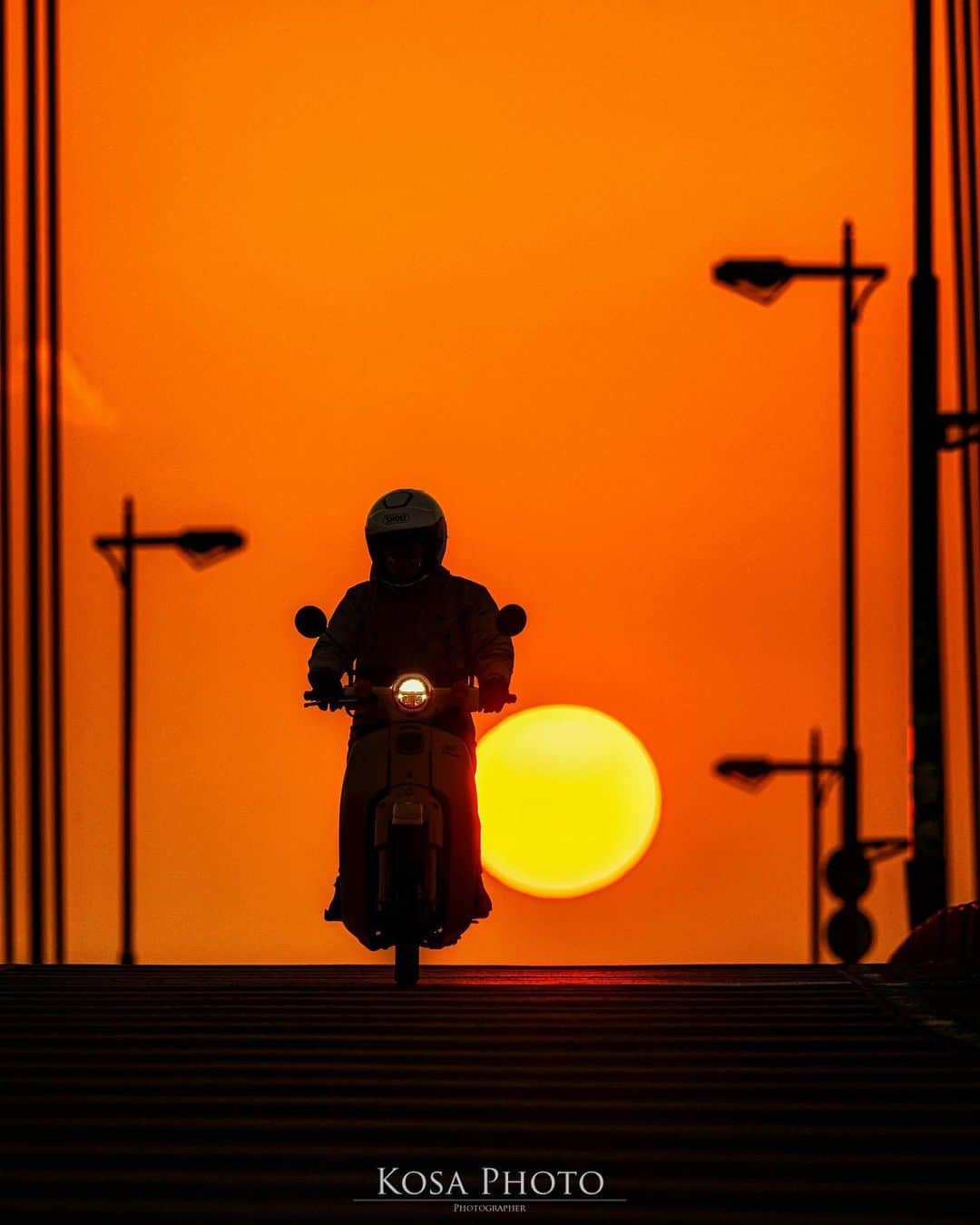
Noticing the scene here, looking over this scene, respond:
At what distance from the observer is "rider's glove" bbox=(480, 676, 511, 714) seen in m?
11.7

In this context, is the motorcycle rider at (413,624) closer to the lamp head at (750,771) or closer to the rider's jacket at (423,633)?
the rider's jacket at (423,633)

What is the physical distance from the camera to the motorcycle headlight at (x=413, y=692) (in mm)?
11570

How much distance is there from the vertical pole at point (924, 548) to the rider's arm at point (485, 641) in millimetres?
8394

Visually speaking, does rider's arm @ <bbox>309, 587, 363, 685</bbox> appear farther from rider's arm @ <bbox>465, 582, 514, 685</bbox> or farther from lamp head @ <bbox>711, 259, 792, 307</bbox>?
lamp head @ <bbox>711, 259, 792, 307</bbox>

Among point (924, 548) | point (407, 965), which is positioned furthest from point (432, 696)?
point (924, 548)

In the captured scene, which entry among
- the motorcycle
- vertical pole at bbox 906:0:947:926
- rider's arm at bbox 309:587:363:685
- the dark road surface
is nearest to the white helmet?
rider's arm at bbox 309:587:363:685

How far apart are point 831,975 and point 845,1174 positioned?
6293 millimetres

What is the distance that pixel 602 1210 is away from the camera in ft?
17.1

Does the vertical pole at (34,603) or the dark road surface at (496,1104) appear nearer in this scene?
the dark road surface at (496,1104)

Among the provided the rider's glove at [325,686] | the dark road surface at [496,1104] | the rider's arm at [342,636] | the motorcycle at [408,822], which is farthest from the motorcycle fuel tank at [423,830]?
the dark road surface at [496,1104]

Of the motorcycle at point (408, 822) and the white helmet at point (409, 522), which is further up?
the white helmet at point (409, 522)

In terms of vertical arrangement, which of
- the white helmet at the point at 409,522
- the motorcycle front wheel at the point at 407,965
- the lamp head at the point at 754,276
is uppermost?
the lamp head at the point at 754,276

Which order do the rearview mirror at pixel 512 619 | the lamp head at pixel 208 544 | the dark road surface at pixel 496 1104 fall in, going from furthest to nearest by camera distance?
the lamp head at pixel 208 544, the rearview mirror at pixel 512 619, the dark road surface at pixel 496 1104

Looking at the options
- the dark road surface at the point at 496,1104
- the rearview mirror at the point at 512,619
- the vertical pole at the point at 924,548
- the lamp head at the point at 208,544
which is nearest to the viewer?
the dark road surface at the point at 496,1104
